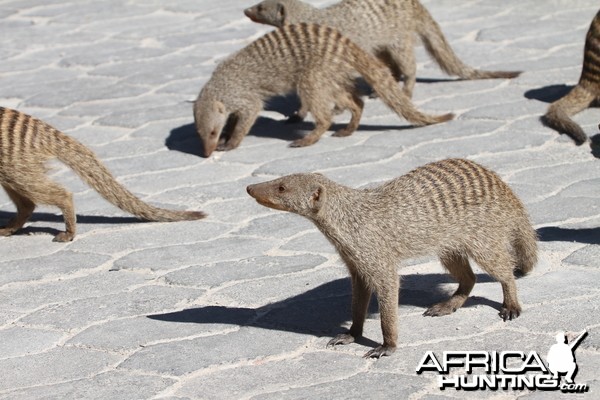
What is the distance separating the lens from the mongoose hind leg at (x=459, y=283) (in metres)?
3.75

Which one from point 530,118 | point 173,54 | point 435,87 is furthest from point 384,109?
point 173,54

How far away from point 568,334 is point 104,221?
2.37 m

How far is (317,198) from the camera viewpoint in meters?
3.46

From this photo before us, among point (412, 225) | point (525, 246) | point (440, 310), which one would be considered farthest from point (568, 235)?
point (412, 225)

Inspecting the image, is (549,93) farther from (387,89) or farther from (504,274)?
(504,274)

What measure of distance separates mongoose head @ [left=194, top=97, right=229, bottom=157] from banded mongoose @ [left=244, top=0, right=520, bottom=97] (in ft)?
3.27

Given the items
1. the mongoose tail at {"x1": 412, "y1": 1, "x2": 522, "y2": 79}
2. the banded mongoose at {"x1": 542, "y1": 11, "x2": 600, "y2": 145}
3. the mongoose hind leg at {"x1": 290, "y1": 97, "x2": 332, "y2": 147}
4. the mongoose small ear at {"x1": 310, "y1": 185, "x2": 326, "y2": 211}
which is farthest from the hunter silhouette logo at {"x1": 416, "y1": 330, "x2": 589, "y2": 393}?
the mongoose tail at {"x1": 412, "y1": 1, "x2": 522, "y2": 79}

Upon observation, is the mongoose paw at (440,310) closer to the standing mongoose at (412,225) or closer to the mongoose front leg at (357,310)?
the standing mongoose at (412,225)

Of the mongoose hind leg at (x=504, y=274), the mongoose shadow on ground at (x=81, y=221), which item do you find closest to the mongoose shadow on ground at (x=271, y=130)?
the mongoose shadow on ground at (x=81, y=221)

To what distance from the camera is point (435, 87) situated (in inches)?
271

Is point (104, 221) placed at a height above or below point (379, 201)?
below

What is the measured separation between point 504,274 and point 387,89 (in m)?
2.55

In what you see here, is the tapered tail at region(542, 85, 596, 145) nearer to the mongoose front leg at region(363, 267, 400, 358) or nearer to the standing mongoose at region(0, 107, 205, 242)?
the standing mongoose at region(0, 107, 205, 242)

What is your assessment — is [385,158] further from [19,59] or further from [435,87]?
[19,59]
